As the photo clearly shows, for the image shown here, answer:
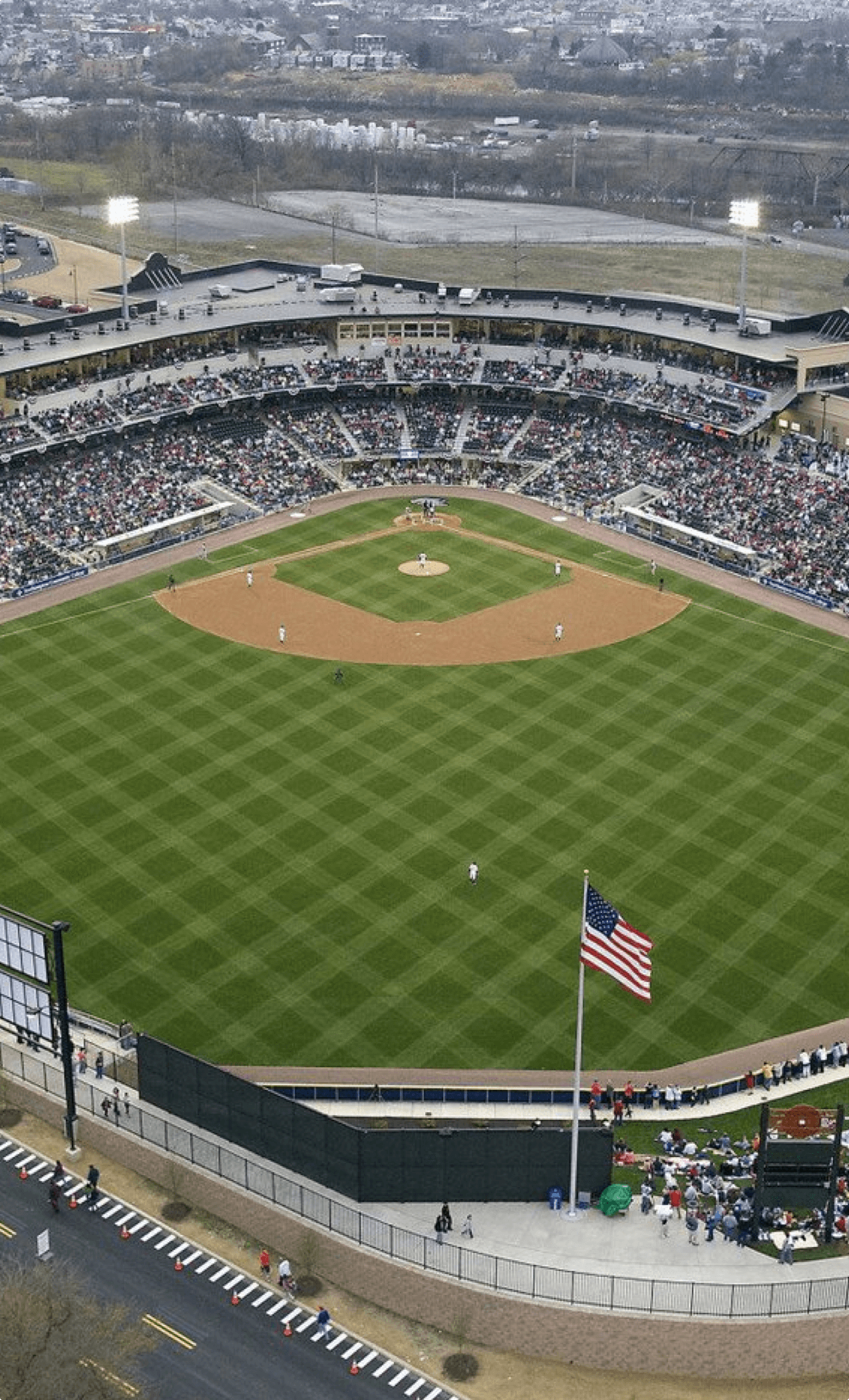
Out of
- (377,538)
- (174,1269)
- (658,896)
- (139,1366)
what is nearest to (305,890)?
(658,896)

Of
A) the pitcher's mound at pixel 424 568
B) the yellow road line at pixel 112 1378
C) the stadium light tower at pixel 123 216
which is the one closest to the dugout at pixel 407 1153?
the yellow road line at pixel 112 1378

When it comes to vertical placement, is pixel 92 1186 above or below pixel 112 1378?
below

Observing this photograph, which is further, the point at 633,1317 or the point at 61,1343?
the point at 633,1317

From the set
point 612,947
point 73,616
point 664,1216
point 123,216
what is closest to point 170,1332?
point 664,1216

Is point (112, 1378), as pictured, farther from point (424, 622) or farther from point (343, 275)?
point (343, 275)

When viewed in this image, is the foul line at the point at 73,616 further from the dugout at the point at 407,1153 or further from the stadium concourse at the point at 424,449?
the dugout at the point at 407,1153
